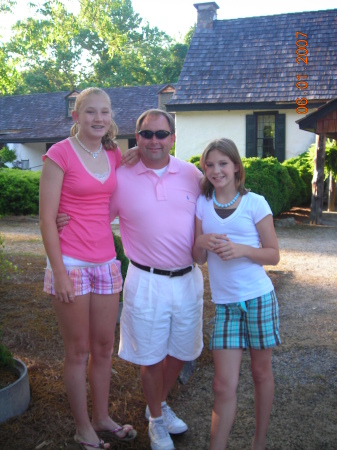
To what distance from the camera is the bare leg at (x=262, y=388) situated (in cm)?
273

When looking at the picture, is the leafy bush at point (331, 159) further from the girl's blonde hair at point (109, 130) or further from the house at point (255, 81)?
the girl's blonde hair at point (109, 130)

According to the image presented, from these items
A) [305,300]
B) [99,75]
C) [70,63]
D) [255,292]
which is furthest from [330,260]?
[70,63]

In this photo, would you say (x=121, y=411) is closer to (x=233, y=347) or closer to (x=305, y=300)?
(x=233, y=347)

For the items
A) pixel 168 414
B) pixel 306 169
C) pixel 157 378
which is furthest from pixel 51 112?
pixel 157 378

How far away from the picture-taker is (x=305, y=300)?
6207 mm

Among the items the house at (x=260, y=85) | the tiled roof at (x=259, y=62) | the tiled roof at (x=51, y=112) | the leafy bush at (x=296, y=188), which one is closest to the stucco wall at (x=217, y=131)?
the house at (x=260, y=85)

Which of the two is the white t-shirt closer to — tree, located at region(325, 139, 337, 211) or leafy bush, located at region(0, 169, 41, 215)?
leafy bush, located at region(0, 169, 41, 215)

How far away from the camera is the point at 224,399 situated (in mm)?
2607

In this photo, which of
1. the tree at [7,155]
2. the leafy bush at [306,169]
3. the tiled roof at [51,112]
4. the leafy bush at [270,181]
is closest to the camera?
the leafy bush at [270,181]

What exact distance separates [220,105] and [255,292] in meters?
16.0

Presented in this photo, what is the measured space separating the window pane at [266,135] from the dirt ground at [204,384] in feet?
39.5

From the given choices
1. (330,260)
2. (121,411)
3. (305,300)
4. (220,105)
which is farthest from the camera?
(220,105)

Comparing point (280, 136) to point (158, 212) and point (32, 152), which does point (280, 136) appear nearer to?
point (158, 212)

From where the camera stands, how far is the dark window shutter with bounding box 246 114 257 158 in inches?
712
